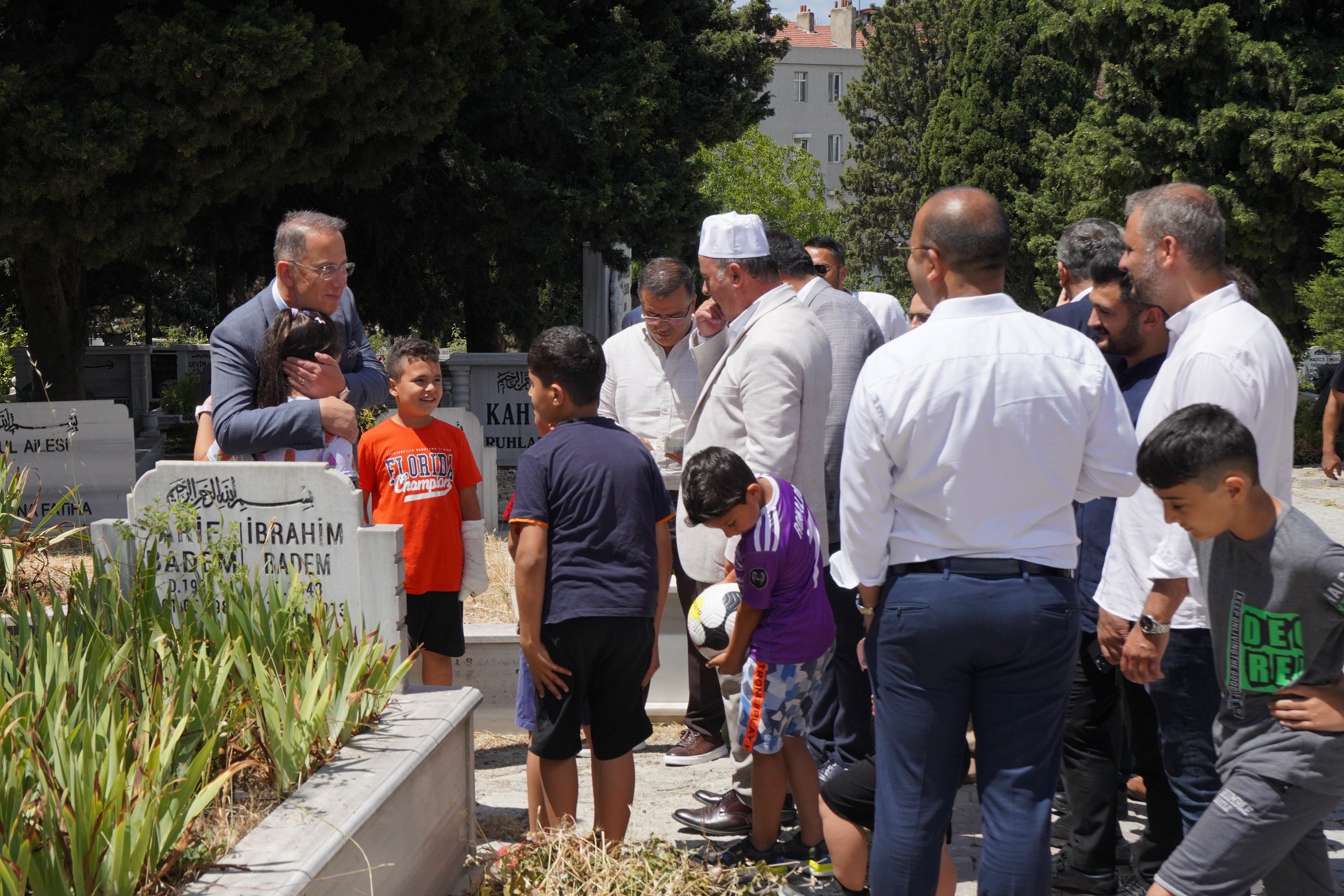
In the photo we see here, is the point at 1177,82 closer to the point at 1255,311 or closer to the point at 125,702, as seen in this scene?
the point at 1255,311

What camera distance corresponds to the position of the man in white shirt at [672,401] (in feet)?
17.5

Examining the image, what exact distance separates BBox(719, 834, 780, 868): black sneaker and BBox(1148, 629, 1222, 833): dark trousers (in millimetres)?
1344

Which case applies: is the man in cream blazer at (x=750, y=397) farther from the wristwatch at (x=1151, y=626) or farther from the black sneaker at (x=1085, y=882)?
the wristwatch at (x=1151, y=626)

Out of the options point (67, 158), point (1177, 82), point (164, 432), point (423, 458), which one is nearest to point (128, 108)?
point (67, 158)

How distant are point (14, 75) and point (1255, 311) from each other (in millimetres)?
10189

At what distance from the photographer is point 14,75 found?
33.4 feet

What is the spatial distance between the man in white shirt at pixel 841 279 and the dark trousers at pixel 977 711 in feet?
11.6

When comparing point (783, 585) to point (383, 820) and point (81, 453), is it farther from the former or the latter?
point (81, 453)

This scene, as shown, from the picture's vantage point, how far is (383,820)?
3.25m

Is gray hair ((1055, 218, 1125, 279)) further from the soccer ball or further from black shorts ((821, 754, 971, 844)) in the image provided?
black shorts ((821, 754, 971, 844))

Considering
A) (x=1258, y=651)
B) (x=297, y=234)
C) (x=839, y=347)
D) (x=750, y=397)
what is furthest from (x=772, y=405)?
(x=1258, y=651)

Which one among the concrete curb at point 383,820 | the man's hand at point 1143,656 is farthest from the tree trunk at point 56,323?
the man's hand at point 1143,656

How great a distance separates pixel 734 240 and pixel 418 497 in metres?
1.65

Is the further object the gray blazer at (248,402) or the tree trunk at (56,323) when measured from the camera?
the tree trunk at (56,323)
